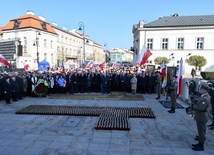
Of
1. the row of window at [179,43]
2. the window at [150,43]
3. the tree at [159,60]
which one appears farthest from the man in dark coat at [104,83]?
the row of window at [179,43]

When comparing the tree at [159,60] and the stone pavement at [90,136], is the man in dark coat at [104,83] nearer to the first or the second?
the stone pavement at [90,136]

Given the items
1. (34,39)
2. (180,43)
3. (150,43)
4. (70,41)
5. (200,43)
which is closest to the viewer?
(200,43)

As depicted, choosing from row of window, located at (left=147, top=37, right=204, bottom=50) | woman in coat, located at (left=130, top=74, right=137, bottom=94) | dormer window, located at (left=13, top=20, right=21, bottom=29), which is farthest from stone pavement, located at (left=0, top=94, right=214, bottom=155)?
dormer window, located at (left=13, top=20, right=21, bottom=29)

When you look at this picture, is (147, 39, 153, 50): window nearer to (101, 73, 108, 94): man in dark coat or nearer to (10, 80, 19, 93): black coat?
(101, 73, 108, 94): man in dark coat

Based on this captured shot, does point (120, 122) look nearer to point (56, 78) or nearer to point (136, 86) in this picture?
point (136, 86)

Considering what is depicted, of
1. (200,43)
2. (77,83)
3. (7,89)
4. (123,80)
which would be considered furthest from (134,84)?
(200,43)

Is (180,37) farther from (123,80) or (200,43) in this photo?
(123,80)

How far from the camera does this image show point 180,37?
38.8 metres

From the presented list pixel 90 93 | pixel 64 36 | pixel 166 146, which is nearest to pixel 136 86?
pixel 90 93

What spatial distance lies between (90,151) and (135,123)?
2.90 meters

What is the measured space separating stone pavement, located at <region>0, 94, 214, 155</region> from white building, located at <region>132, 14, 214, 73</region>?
3336 cm

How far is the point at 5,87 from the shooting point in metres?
10.7

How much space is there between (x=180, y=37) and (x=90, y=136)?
125 feet

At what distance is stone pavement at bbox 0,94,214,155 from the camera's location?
5125 millimetres
